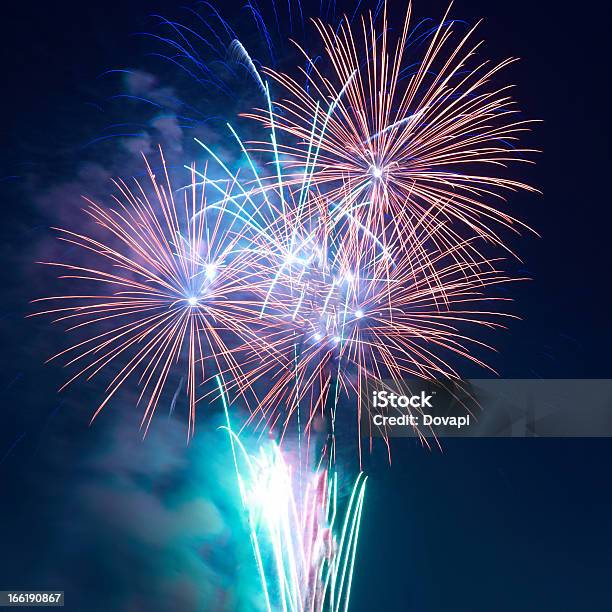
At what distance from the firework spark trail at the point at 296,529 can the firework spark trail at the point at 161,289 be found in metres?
0.90

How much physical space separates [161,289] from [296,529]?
3.85 m

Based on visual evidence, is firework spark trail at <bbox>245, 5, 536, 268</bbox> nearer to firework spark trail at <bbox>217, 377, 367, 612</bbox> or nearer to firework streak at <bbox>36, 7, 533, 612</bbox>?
firework streak at <bbox>36, 7, 533, 612</bbox>

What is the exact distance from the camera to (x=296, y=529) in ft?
26.1

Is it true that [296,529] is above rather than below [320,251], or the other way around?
below

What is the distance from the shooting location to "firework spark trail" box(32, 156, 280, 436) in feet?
24.6

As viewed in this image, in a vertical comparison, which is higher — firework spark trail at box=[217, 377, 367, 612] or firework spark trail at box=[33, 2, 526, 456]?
firework spark trail at box=[33, 2, 526, 456]

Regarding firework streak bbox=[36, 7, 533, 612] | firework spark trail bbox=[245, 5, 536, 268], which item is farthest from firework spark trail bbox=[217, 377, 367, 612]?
firework spark trail bbox=[245, 5, 536, 268]

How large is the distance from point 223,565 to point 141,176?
6104mm

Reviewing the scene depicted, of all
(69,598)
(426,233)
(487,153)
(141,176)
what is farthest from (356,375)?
(69,598)

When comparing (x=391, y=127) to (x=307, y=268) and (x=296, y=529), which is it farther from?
(x=296, y=529)

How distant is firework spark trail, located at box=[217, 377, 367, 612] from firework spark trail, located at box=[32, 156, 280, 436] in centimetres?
90

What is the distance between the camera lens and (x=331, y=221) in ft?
23.6

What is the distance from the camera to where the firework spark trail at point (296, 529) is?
308 inches

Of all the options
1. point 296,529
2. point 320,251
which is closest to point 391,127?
point 320,251
